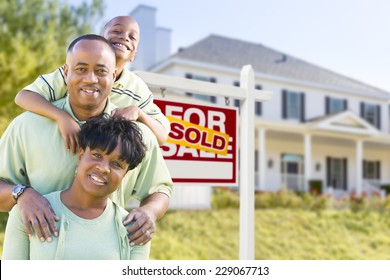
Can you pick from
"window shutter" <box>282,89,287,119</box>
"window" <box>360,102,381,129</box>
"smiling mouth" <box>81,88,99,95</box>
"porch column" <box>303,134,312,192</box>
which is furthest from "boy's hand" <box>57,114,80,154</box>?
"window" <box>360,102,381,129</box>

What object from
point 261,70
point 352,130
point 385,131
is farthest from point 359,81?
point 261,70

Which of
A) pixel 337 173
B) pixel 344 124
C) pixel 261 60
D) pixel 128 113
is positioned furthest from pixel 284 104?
pixel 128 113

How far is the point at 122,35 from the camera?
1.94 meters

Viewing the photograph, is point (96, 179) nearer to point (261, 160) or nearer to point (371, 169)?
point (261, 160)

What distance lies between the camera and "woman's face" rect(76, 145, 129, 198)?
1.67 m

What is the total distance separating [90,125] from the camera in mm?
1702

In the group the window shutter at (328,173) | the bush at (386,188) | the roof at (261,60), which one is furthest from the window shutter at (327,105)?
the bush at (386,188)

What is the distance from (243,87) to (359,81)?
59.6 feet

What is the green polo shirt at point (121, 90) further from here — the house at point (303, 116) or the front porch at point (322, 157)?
the front porch at point (322, 157)

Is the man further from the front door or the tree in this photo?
the front door

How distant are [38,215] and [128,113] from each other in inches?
17.7

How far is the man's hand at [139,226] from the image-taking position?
1.80 m

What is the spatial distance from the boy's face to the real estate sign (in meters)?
1.12
